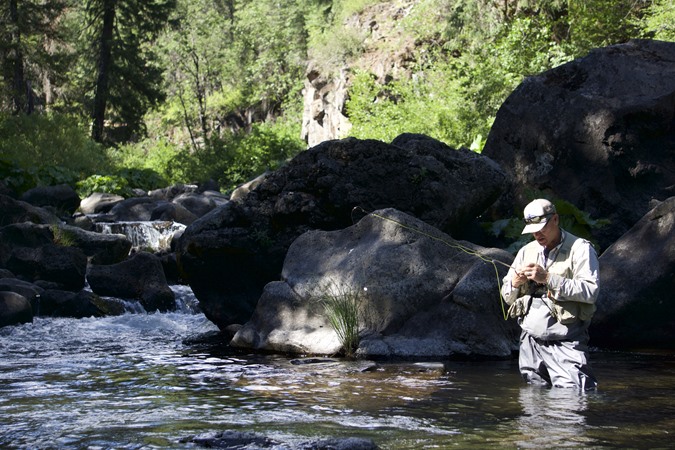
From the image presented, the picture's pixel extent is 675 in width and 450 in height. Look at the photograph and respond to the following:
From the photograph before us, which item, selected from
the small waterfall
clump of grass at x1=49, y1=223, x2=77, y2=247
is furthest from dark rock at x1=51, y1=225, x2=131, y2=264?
the small waterfall

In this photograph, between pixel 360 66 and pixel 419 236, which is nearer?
pixel 419 236

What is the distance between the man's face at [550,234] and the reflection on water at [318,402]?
1.17 metres

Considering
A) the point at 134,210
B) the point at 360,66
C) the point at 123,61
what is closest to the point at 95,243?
the point at 134,210

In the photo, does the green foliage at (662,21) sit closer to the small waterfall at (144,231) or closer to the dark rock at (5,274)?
the small waterfall at (144,231)

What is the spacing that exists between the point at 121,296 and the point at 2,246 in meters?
2.44

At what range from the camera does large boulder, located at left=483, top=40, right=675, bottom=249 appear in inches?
559

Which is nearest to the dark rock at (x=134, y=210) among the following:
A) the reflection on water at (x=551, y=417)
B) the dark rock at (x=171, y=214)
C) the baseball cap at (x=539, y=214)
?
the dark rock at (x=171, y=214)

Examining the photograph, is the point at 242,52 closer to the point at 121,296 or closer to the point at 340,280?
the point at 121,296

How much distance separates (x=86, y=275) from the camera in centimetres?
1546

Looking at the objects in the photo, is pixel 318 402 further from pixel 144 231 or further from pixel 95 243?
pixel 144 231

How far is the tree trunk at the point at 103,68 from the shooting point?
126ft

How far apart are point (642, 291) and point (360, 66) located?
29.4 m

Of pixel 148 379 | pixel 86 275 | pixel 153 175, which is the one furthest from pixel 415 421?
pixel 153 175

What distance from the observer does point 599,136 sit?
14289mm
